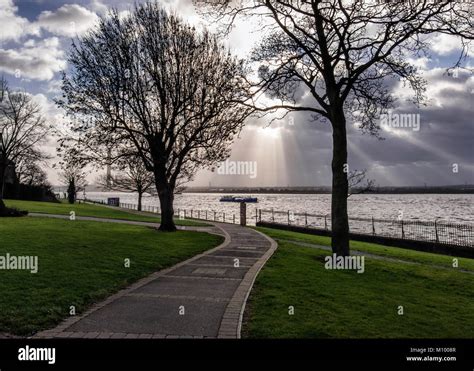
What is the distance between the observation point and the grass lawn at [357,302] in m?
6.00

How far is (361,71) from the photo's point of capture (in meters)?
13.4

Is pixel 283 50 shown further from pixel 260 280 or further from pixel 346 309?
pixel 346 309

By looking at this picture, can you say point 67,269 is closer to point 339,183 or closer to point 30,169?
point 339,183

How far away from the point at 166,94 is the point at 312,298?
58.1 feet

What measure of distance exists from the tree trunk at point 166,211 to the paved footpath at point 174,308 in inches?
470

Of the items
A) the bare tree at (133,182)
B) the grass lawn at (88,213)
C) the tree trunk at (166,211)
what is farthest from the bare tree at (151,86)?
the bare tree at (133,182)

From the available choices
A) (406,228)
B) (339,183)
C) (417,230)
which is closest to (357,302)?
(339,183)

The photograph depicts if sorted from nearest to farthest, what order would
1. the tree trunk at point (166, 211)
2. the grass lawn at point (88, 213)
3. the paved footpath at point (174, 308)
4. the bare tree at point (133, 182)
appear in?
the paved footpath at point (174, 308) → the tree trunk at point (166, 211) → the grass lawn at point (88, 213) → the bare tree at point (133, 182)

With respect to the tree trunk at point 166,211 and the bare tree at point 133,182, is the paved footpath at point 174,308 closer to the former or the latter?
the tree trunk at point 166,211

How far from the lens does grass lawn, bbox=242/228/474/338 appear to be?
6.00 meters

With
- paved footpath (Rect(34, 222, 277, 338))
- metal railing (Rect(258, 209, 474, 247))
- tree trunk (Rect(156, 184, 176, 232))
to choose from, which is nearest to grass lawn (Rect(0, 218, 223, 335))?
paved footpath (Rect(34, 222, 277, 338))

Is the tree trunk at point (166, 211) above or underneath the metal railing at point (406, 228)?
above
